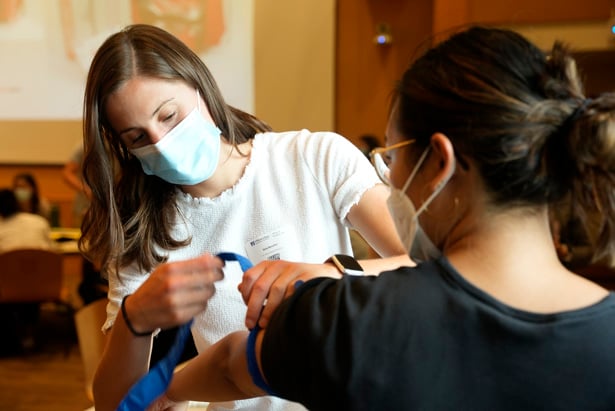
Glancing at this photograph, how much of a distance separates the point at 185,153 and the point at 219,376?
1.78 ft

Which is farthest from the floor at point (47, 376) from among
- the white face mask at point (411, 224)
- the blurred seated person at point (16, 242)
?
the white face mask at point (411, 224)

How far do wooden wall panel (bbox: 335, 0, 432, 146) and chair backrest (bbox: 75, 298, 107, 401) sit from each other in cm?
368

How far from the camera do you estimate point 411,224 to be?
879 mm

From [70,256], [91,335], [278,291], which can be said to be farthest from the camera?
[70,256]

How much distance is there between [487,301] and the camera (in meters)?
0.71

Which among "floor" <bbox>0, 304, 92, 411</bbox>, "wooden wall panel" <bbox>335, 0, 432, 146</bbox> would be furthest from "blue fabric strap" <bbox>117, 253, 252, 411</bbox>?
"wooden wall panel" <bbox>335, 0, 432, 146</bbox>

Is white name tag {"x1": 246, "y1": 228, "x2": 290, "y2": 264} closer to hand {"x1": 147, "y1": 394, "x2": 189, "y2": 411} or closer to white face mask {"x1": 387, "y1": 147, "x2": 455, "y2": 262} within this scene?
hand {"x1": 147, "y1": 394, "x2": 189, "y2": 411}

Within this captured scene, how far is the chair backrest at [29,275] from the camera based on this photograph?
4672 millimetres

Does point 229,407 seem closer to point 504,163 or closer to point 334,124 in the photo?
point 504,163

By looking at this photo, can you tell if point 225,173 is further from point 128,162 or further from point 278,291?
point 278,291

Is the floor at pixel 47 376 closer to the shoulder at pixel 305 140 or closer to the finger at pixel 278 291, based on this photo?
the shoulder at pixel 305 140

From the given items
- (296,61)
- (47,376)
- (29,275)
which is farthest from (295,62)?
(47,376)

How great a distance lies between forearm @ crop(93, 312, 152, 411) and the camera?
982 mm

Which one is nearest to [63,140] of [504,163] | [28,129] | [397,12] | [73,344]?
[28,129]
